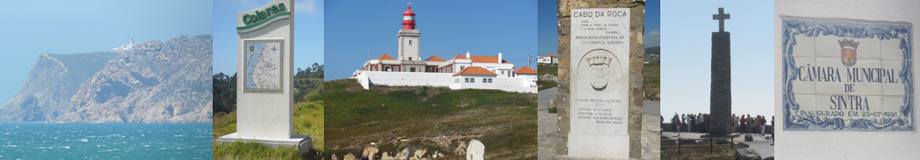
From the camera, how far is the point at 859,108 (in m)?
Answer: 4.82

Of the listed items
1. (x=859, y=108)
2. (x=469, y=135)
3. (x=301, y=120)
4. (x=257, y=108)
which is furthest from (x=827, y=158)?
(x=301, y=120)

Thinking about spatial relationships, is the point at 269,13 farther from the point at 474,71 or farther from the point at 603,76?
the point at 474,71

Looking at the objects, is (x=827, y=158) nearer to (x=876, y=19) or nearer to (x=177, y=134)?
(x=876, y=19)

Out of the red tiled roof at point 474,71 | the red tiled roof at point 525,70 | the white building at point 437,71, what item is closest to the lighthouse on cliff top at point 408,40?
the white building at point 437,71

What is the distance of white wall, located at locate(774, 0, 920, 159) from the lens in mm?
4801

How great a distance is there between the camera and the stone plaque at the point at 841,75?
481 centimetres

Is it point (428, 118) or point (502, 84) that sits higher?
point (502, 84)

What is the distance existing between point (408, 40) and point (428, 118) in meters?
5.68

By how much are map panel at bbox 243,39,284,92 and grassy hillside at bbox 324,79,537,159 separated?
691 centimetres

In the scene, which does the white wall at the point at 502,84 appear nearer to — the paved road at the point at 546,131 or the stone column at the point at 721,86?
the paved road at the point at 546,131

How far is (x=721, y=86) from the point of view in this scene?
7.19 m

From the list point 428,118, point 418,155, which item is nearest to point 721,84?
point 418,155

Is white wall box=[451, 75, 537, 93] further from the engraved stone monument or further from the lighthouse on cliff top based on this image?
the engraved stone monument

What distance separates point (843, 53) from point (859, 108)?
25.9 inches
